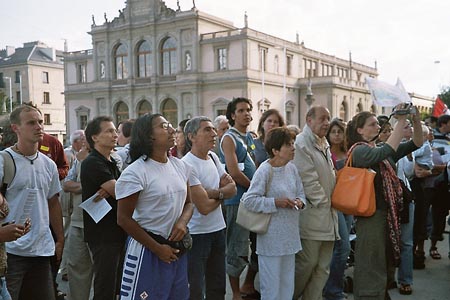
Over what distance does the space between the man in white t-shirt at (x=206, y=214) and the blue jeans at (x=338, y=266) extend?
4.63 ft

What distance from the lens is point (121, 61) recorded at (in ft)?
161

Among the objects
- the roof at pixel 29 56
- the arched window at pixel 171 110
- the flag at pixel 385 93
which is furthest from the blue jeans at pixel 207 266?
the roof at pixel 29 56

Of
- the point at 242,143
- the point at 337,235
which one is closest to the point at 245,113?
the point at 242,143

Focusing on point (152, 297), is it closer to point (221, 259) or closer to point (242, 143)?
point (221, 259)

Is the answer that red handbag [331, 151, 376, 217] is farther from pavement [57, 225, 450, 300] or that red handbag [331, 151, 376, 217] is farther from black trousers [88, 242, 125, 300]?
black trousers [88, 242, 125, 300]

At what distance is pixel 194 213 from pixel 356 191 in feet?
5.11

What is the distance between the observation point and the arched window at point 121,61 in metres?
48.9

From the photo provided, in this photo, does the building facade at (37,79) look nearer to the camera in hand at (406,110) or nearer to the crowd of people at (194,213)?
the crowd of people at (194,213)

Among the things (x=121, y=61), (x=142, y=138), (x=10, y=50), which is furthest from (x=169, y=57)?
(x=142, y=138)

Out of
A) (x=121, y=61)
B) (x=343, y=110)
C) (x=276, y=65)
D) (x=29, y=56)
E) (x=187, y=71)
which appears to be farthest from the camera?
(x=29, y=56)

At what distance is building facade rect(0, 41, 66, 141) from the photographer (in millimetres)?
60531

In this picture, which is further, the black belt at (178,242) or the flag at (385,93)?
the flag at (385,93)

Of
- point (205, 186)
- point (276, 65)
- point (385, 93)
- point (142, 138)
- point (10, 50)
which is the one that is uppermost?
point (10, 50)

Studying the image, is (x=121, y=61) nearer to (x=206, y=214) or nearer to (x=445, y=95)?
(x=445, y=95)
